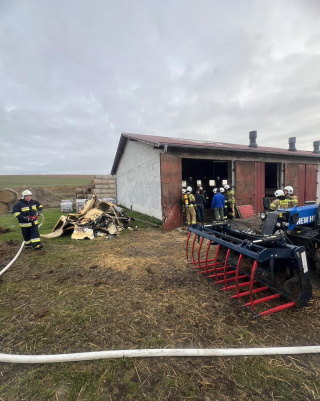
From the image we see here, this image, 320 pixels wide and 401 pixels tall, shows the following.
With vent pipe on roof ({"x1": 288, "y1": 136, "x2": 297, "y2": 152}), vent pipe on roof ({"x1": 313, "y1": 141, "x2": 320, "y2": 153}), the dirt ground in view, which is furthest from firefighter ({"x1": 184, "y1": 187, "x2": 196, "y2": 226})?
vent pipe on roof ({"x1": 313, "y1": 141, "x2": 320, "y2": 153})

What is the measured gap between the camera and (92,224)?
867 centimetres

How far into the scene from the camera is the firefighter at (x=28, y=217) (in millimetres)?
6199

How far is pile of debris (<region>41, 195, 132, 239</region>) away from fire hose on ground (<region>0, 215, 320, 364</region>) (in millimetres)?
5842

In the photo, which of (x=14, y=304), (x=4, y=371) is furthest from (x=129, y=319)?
(x=14, y=304)

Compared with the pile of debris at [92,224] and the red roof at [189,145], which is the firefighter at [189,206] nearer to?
the red roof at [189,145]

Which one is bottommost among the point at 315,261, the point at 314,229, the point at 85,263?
the point at 85,263

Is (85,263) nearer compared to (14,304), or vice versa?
(14,304)

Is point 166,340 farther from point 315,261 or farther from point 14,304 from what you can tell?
point 315,261

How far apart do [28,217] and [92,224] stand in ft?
8.96

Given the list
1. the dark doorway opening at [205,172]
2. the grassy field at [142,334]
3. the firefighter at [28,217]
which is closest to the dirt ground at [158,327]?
the grassy field at [142,334]

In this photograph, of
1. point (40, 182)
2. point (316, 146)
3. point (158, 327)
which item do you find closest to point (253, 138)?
point (316, 146)

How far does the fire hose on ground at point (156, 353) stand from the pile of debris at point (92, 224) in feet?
19.2

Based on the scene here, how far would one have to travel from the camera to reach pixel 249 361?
2248 millimetres

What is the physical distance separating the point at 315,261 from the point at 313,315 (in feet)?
4.44
